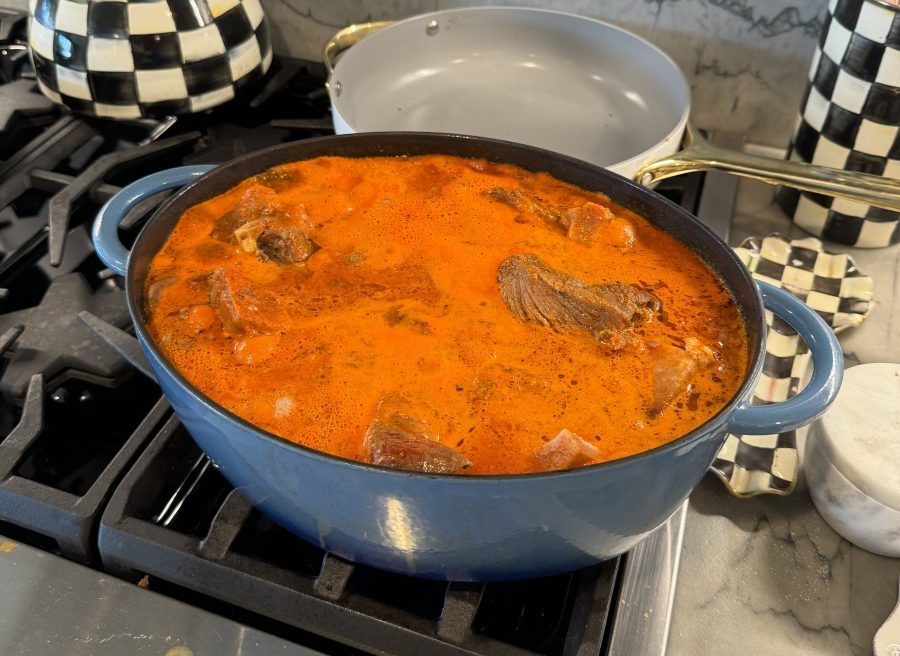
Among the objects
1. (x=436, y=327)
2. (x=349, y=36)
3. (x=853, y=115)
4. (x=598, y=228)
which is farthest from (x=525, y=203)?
(x=349, y=36)

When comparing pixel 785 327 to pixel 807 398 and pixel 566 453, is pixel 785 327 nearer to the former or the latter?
pixel 807 398

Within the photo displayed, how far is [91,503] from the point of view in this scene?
2.87 feet

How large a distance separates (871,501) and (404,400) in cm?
55

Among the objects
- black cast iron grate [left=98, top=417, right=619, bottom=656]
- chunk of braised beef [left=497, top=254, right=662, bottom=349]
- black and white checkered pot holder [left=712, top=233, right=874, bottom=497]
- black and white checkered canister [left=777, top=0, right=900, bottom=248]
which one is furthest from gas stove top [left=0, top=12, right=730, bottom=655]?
black and white checkered canister [left=777, top=0, right=900, bottom=248]

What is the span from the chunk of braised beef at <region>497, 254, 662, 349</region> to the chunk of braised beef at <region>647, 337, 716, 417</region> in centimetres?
4

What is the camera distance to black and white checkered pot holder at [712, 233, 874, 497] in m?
1.01

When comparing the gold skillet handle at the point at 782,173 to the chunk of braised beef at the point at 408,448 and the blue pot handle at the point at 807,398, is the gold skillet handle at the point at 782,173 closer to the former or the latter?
the blue pot handle at the point at 807,398

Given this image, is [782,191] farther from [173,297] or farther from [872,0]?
[173,297]

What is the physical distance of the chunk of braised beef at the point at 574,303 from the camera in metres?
0.85

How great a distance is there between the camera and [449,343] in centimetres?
83

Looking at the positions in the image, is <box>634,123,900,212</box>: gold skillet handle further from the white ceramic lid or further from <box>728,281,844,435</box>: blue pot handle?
<box>728,281,844,435</box>: blue pot handle


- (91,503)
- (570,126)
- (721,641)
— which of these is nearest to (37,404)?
(91,503)

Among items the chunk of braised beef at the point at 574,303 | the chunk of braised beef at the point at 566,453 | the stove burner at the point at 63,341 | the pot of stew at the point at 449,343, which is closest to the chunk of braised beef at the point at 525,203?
the pot of stew at the point at 449,343

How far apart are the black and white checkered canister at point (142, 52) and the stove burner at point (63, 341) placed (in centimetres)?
37
